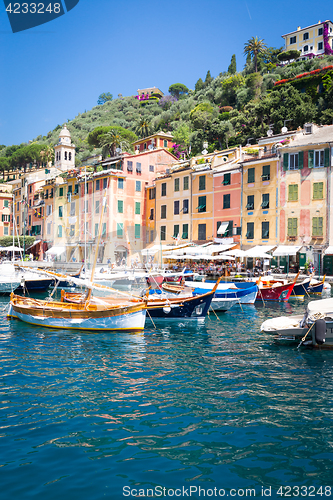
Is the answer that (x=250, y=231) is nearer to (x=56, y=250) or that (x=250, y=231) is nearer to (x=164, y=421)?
(x=56, y=250)

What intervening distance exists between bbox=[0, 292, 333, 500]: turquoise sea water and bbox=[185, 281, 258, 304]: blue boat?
32.6 ft

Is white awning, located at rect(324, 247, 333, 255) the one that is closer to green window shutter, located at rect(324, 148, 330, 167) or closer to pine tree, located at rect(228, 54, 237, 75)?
green window shutter, located at rect(324, 148, 330, 167)

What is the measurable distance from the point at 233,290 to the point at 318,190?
603 inches

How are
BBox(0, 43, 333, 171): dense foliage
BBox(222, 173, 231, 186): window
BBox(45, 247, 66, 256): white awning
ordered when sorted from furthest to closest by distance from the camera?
BBox(0, 43, 333, 171): dense foliage, BBox(45, 247, 66, 256): white awning, BBox(222, 173, 231, 186): window

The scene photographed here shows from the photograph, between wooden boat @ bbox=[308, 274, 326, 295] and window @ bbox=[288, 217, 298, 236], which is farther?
window @ bbox=[288, 217, 298, 236]

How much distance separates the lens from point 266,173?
40.0m

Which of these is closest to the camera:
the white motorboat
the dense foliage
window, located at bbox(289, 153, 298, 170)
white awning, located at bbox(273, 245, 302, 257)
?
the white motorboat

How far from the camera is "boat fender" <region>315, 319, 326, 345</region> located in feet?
47.9

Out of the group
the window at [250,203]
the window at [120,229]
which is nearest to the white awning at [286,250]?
the window at [250,203]

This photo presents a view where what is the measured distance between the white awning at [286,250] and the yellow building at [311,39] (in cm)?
6687

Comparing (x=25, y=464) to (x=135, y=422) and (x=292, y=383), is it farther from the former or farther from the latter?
(x=292, y=383)

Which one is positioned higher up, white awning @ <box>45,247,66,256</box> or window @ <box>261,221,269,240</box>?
window @ <box>261,221,269,240</box>

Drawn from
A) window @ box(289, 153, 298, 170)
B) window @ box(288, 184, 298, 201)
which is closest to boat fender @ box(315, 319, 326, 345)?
window @ box(288, 184, 298, 201)
